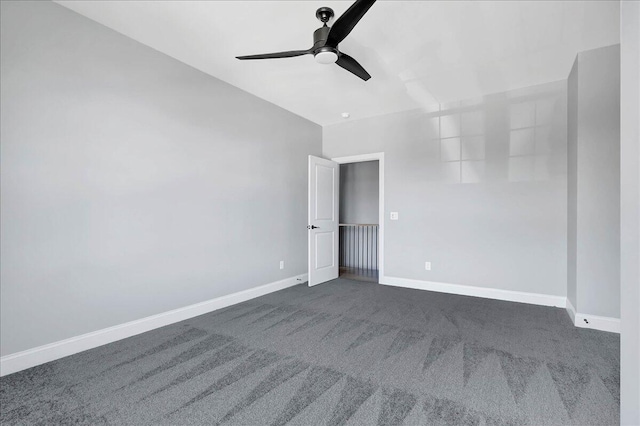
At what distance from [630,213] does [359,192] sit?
20.0ft

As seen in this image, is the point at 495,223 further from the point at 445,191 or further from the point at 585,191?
the point at 585,191

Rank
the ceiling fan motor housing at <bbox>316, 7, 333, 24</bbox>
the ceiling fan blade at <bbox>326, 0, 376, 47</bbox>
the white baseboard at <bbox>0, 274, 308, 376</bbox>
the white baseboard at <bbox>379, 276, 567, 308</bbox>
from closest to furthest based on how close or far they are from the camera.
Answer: the ceiling fan blade at <bbox>326, 0, 376, 47</bbox> < the white baseboard at <bbox>0, 274, 308, 376</bbox> < the ceiling fan motor housing at <bbox>316, 7, 333, 24</bbox> < the white baseboard at <bbox>379, 276, 567, 308</bbox>

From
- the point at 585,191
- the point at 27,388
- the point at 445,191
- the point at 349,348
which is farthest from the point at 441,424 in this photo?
A: the point at 445,191

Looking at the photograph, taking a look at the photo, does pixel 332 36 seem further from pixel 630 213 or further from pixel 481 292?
pixel 481 292

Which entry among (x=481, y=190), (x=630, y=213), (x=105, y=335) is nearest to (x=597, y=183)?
(x=481, y=190)

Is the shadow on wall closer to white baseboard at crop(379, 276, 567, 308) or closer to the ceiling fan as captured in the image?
white baseboard at crop(379, 276, 567, 308)

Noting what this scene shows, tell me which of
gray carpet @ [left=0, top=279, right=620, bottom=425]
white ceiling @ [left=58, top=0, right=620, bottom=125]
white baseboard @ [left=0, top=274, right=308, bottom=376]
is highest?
white ceiling @ [left=58, top=0, right=620, bottom=125]

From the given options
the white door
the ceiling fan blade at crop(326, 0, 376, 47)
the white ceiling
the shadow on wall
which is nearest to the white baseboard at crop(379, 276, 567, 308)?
the white door

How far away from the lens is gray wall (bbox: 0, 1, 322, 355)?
2189 mm

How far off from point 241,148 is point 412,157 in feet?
8.49

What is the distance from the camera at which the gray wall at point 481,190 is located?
367cm

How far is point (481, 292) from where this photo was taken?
160 inches

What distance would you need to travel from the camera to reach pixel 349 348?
2494mm

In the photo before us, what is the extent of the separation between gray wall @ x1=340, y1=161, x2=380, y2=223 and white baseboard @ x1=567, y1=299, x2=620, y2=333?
406cm
